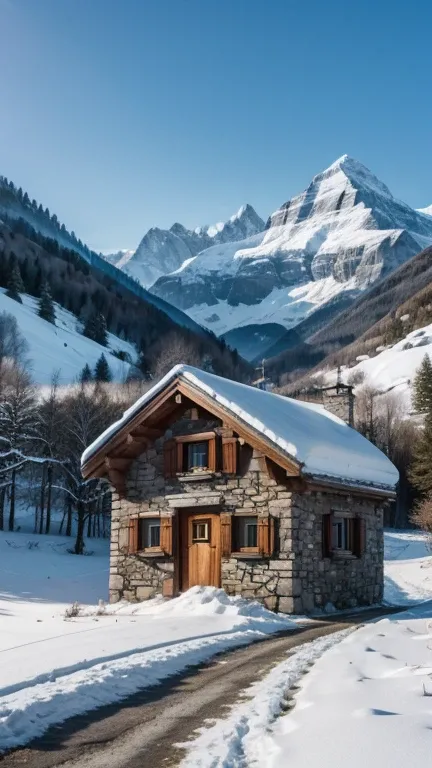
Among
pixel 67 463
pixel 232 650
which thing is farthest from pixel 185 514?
pixel 67 463

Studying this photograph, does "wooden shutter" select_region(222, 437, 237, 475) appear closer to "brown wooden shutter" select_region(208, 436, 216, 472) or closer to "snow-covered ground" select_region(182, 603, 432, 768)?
"brown wooden shutter" select_region(208, 436, 216, 472)

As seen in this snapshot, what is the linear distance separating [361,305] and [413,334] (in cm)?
8496

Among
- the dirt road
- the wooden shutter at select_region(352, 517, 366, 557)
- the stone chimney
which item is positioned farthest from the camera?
the stone chimney

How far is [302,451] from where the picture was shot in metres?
15.3

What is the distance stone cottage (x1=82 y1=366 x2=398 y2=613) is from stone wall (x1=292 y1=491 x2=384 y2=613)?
1.7 inches

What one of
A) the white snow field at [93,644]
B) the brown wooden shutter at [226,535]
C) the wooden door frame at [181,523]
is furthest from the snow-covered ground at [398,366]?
the white snow field at [93,644]

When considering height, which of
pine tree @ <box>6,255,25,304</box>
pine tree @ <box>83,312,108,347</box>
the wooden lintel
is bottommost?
the wooden lintel

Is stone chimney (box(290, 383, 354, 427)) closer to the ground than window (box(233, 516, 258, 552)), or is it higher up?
higher up

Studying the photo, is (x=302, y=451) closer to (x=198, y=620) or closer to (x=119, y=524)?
(x=198, y=620)

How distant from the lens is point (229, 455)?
16594mm

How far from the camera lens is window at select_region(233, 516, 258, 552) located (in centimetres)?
1631

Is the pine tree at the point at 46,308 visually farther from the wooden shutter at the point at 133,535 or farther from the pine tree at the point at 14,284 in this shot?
the wooden shutter at the point at 133,535

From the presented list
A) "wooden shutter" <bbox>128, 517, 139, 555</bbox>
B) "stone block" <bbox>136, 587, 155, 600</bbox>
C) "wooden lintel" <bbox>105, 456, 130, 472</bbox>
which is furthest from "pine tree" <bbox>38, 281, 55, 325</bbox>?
"stone block" <bbox>136, 587, 155, 600</bbox>

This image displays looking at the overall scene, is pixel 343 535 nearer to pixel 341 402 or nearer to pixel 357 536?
pixel 357 536
